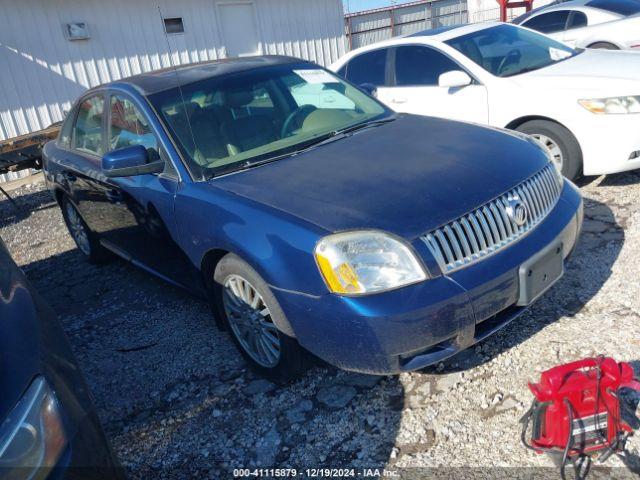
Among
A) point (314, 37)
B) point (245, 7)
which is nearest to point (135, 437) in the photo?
point (245, 7)

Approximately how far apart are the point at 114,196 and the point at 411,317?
2451 millimetres

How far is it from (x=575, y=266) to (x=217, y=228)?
2.28m

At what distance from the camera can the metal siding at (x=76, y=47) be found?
8805mm

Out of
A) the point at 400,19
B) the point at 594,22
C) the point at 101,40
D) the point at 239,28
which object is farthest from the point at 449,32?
the point at 400,19

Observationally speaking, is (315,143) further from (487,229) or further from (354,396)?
(354,396)

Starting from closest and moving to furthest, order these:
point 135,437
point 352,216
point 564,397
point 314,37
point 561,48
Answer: point 564,397
point 352,216
point 135,437
point 561,48
point 314,37

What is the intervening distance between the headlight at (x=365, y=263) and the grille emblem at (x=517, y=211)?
0.59 meters

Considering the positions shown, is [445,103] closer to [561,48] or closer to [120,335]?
[561,48]

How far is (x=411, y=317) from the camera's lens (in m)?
2.30

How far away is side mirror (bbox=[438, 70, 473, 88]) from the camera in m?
5.11

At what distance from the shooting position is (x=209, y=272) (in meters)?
3.14

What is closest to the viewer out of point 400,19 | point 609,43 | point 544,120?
point 544,120

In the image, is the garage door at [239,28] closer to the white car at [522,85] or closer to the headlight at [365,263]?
the white car at [522,85]

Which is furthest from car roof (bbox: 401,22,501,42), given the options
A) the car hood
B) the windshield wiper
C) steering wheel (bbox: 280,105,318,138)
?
steering wheel (bbox: 280,105,318,138)
